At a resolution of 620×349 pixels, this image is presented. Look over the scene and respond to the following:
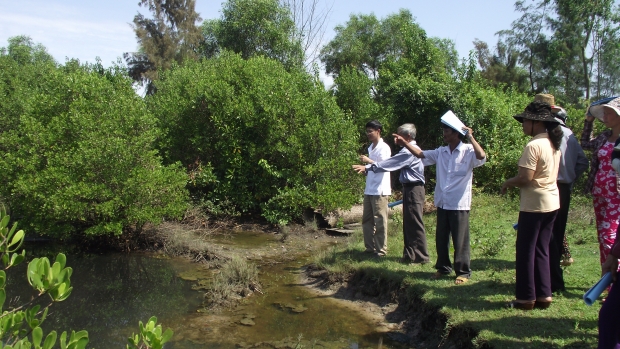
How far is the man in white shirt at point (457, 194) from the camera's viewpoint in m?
5.84

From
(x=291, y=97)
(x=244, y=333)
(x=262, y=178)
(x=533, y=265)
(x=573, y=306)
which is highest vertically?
(x=291, y=97)

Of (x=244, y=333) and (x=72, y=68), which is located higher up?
(x=72, y=68)

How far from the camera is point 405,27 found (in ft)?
54.1

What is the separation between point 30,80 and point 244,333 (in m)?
15.6

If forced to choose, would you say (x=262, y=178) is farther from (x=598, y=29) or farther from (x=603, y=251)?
(x=598, y=29)

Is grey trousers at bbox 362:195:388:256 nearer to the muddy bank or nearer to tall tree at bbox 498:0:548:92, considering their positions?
the muddy bank

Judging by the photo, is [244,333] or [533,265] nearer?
[533,265]

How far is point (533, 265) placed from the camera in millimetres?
4789

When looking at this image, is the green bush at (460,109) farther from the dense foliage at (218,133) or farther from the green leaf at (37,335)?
the green leaf at (37,335)

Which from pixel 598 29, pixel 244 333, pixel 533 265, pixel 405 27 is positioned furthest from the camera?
pixel 598 29

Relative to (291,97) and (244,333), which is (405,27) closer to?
(291,97)

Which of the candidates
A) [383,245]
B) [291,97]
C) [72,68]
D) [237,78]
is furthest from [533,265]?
[72,68]

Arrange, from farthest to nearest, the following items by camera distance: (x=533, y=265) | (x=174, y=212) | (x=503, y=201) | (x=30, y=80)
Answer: (x=30, y=80), (x=503, y=201), (x=174, y=212), (x=533, y=265)

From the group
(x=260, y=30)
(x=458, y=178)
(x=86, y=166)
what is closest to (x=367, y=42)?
(x=260, y=30)
